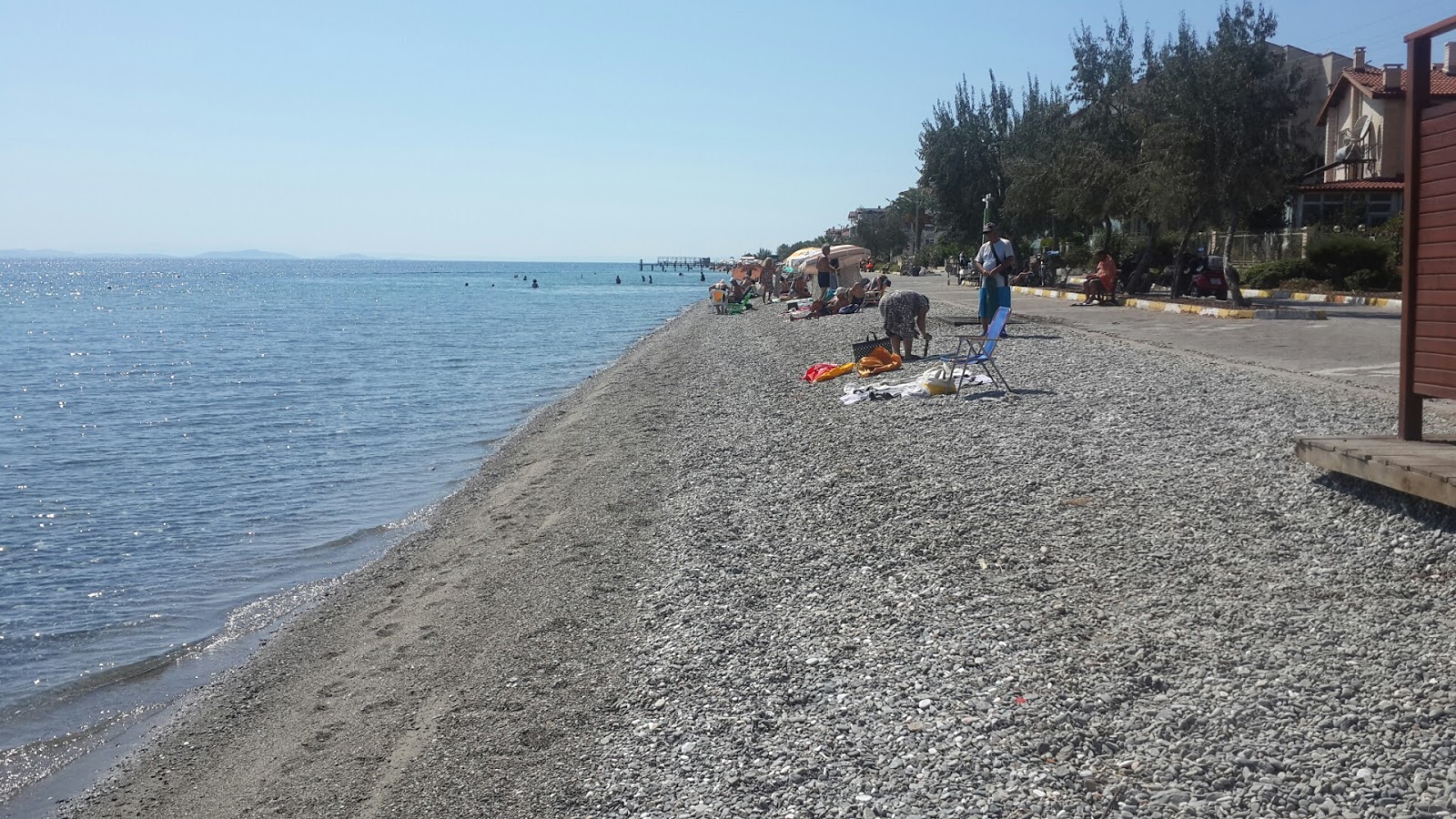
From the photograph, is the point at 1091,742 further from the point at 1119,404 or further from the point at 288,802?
the point at 1119,404

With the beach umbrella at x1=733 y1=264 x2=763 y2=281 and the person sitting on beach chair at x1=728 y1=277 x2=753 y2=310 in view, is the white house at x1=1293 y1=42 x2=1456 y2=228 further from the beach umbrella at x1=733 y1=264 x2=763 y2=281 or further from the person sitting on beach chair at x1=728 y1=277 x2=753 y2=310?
the beach umbrella at x1=733 y1=264 x2=763 y2=281

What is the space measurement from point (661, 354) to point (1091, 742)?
25392 mm

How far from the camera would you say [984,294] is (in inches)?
605

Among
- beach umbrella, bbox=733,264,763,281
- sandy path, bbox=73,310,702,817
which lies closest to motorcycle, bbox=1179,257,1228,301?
Result: sandy path, bbox=73,310,702,817

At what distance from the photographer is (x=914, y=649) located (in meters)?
5.64

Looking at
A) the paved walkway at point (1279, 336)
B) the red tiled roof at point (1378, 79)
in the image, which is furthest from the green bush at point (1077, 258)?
the paved walkway at point (1279, 336)

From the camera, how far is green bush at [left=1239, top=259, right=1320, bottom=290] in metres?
29.0

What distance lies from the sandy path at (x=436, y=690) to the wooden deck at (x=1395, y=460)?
4.09 m

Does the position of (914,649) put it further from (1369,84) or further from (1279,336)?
(1369,84)

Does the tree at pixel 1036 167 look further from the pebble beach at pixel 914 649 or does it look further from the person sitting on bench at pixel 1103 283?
the pebble beach at pixel 914 649

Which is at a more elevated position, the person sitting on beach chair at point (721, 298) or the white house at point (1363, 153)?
the white house at point (1363, 153)

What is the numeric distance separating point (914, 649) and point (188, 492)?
11992 millimetres

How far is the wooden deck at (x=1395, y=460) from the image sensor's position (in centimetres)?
549

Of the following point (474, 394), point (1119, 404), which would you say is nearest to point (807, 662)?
point (1119, 404)
